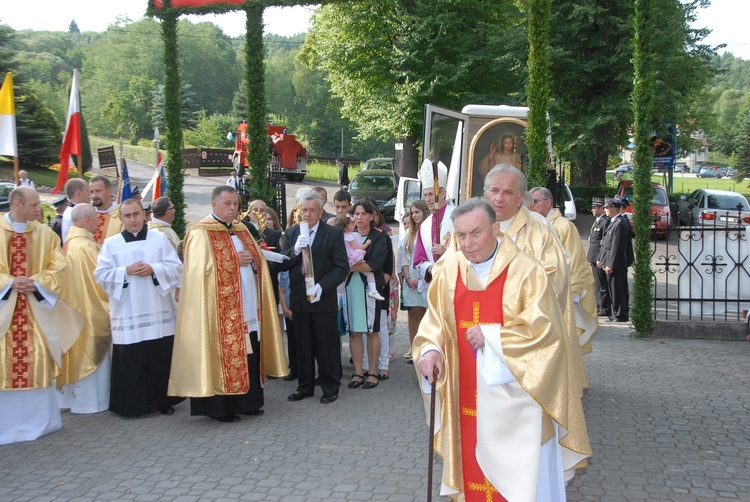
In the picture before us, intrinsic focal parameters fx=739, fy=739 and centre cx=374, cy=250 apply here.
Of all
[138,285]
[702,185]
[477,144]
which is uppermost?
[702,185]

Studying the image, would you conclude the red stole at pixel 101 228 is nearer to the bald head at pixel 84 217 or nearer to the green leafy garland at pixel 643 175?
the bald head at pixel 84 217

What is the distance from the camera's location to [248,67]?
1001 centimetres

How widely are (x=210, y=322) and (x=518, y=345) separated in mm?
3400

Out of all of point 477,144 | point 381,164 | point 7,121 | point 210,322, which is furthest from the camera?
point 381,164

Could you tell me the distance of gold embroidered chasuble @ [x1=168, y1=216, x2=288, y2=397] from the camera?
6.40 meters

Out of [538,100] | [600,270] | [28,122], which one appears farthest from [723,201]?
[28,122]

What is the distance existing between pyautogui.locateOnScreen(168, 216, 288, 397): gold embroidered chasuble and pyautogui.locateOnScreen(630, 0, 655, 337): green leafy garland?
5608 mm

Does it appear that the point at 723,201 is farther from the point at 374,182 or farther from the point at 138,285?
the point at 138,285

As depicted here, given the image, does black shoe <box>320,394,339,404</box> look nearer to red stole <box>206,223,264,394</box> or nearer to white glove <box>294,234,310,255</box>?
red stole <box>206,223,264,394</box>

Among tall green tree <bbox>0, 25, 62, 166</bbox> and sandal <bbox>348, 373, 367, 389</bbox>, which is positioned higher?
tall green tree <bbox>0, 25, 62, 166</bbox>

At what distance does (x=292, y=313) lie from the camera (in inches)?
286

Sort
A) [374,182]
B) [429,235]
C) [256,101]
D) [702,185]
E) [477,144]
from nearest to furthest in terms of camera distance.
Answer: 1. [429,235]
2. [256,101]
3. [477,144]
4. [374,182]
5. [702,185]

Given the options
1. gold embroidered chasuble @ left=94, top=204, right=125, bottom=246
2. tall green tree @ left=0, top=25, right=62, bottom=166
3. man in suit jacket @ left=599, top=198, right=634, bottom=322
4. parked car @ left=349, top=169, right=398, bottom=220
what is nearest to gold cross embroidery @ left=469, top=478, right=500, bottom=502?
gold embroidered chasuble @ left=94, top=204, right=125, bottom=246

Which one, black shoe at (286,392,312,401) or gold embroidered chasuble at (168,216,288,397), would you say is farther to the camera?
black shoe at (286,392,312,401)
